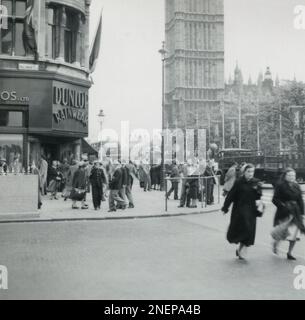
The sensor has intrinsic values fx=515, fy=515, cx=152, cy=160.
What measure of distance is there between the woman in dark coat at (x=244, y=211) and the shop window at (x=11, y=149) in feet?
53.3

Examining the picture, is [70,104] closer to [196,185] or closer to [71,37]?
[71,37]

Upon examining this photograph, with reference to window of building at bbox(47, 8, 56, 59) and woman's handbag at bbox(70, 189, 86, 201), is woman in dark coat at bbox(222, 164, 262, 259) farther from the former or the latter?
window of building at bbox(47, 8, 56, 59)

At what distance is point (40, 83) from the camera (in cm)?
2516

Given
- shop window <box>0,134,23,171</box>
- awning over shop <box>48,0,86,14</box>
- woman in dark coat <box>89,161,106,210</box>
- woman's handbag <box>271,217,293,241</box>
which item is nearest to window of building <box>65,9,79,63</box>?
awning over shop <box>48,0,86,14</box>

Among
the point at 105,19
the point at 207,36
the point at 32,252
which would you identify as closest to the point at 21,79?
the point at 105,19

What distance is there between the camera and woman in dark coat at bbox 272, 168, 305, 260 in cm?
941

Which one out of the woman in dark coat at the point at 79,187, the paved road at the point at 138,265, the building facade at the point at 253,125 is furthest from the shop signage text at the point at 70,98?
the building facade at the point at 253,125

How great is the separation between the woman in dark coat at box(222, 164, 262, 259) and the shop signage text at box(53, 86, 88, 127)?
57.3 ft

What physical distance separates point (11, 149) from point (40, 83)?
11.6 feet

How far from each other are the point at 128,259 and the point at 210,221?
673 cm

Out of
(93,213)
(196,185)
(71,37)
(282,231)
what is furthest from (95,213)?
(71,37)

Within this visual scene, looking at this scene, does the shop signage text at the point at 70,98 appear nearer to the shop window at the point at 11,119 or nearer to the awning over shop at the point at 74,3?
the shop window at the point at 11,119

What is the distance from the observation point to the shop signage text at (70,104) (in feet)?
84.1

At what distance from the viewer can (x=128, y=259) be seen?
9.00 m
